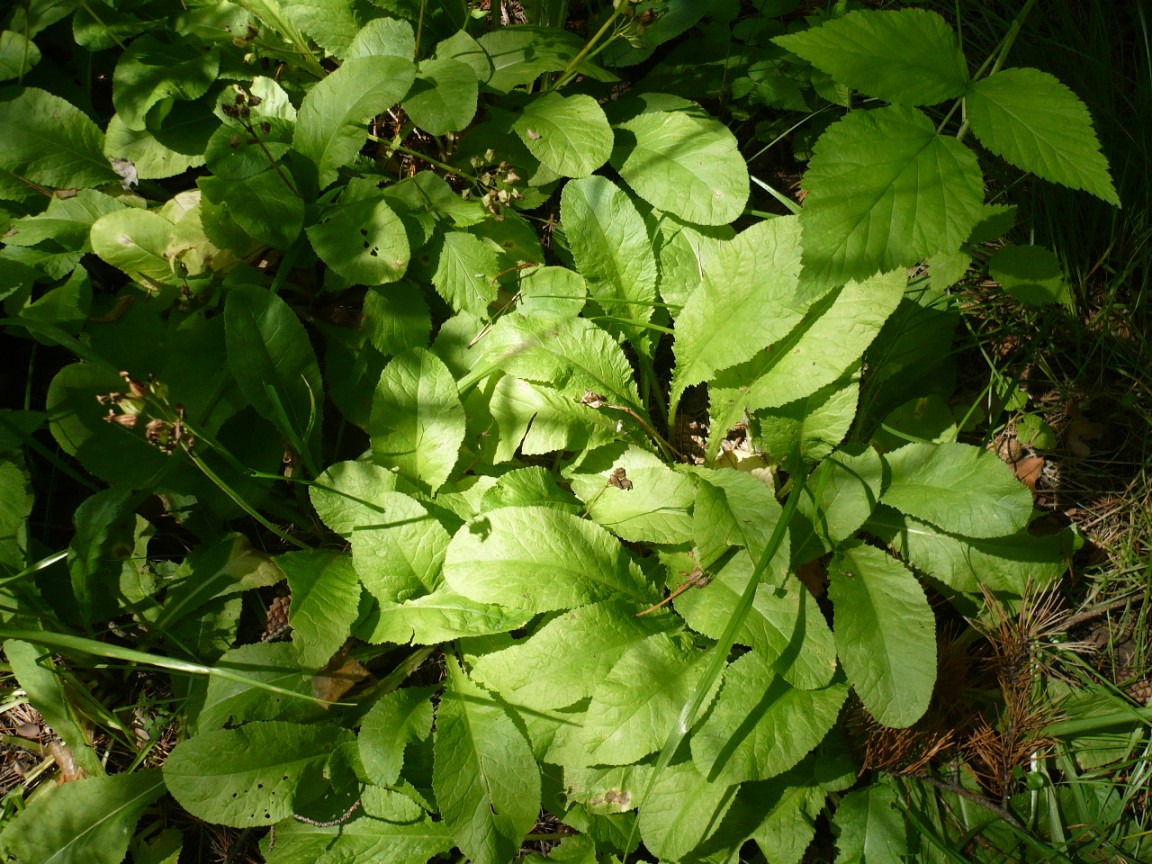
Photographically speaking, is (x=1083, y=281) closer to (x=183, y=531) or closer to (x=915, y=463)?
(x=915, y=463)

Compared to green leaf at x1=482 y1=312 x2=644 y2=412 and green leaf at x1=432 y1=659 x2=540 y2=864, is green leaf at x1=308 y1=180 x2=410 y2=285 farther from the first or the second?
green leaf at x1=432 y1=659 x2=540 y2=864

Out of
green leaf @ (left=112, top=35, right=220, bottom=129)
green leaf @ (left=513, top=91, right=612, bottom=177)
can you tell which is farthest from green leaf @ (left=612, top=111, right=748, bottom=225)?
green leaf @ (left=112, top=35, right=220, bottom=129)

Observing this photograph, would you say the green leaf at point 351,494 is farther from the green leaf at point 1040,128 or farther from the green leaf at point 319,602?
the green leaf at point 1040,128

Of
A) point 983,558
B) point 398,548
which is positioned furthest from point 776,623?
point 398,548

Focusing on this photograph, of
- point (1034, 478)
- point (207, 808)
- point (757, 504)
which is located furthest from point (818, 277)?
point (207, 808)

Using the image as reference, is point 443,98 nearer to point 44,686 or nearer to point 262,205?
point 262,205
